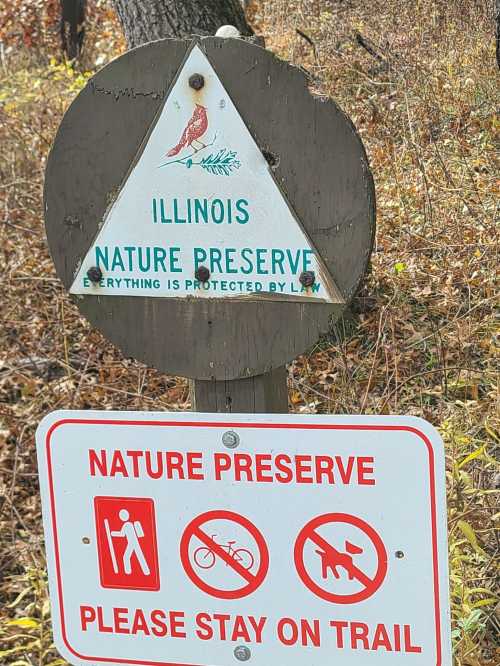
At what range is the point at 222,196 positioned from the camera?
1.45 meters

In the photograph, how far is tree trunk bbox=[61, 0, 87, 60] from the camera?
12871 millimetres

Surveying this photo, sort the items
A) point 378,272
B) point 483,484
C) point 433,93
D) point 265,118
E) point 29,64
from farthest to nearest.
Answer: point 29,64
point 433,93
point 378,272
point 483,484
point 265,118

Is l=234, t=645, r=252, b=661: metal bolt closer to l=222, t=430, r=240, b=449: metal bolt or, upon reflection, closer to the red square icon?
the red square icon

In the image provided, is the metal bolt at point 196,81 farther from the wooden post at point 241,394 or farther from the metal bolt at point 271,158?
the wooden post at point 241,394

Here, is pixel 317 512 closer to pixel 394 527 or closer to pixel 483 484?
pixel 394 527

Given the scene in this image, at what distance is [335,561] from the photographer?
149 centimetres

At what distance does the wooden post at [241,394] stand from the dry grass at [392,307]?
0.51 m

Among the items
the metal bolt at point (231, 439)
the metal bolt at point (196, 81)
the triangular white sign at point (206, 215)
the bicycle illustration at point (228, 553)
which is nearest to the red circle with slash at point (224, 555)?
the bicycle illustration at point (228, 553)

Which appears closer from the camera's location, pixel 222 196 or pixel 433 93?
pixel 222 196

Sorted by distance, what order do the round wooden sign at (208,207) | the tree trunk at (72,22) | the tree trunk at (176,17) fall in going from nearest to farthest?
1. the round wooden sign at (208,207)
2. the tree trunk at (176,17)
3. the tree trunk at (72,22)

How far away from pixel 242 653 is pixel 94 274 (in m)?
0.71

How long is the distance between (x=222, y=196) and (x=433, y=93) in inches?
184

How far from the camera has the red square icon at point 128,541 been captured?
1.59m

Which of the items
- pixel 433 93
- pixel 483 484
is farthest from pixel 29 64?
pixel 483 484
